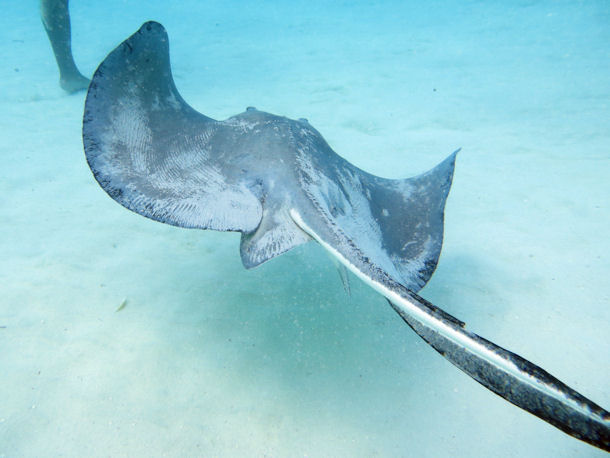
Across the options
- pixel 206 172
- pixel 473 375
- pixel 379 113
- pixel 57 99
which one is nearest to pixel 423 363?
pixel 473 375

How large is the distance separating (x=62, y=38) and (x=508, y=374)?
11.0 m

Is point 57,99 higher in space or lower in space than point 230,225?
lower

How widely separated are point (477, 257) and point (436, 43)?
12.6 metres

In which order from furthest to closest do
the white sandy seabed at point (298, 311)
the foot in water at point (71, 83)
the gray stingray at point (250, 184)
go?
the foot in water at point (71, 83) < the white sandy seabed at point (298, 311) < the gray stingray at point (250, 184)

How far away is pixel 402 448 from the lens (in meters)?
2.33

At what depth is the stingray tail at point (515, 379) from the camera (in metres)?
1.04

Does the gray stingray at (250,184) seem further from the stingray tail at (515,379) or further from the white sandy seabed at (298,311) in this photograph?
the white sandy seabed at (298,311)

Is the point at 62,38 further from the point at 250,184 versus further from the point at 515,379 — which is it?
the point at 515,379

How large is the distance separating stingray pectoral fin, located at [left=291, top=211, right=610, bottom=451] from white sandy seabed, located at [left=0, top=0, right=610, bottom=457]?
1.49 meters

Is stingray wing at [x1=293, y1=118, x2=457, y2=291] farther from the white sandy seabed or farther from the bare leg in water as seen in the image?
the bare leg in water

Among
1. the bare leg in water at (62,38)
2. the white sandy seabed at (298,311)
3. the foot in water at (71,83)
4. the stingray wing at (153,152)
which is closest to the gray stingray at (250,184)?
the stingray wing at (153,152)

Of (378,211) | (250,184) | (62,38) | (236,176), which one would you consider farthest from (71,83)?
(378,211)

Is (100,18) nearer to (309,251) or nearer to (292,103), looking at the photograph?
(292,103)

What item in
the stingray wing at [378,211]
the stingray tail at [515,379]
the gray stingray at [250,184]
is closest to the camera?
the stingray tail at [515,379]
